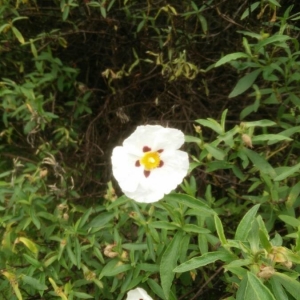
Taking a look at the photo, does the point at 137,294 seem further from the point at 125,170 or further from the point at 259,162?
the point at 259,162

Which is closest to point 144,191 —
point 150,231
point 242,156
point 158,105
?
point 150,231

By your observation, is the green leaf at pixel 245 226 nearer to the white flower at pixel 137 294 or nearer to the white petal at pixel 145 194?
the white petal at pixel 145 194

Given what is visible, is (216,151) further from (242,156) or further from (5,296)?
(5,296)

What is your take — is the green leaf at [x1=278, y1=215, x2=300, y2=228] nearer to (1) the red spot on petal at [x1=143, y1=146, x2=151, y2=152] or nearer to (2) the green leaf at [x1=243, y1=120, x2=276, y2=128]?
(2) the green leaf at [x1=243, y1=120, x2=276, y2=128]

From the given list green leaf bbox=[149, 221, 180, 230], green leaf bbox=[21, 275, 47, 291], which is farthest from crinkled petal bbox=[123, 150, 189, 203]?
green leaf bbox=[21, 275, 47, 291]

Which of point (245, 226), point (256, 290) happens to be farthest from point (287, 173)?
point (256, 290)

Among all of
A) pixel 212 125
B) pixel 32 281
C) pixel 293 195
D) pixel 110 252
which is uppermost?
pixel 212 125

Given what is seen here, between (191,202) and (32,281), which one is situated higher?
(191,202)
